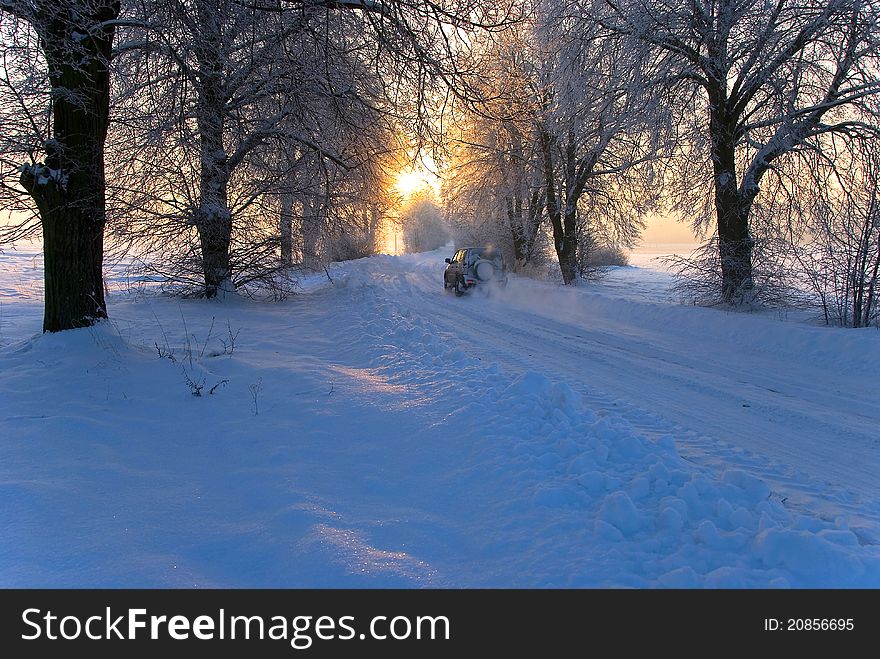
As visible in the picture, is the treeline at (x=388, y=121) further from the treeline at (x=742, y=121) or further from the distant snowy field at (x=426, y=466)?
the distant snowy field at (x=426, y=466)

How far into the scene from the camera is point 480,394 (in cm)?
529

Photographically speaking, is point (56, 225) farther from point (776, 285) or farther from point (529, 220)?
point (529, 220)

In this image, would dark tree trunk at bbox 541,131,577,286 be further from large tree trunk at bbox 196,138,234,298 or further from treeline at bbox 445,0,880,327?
large tree trunk at bbox 196,138,234,298

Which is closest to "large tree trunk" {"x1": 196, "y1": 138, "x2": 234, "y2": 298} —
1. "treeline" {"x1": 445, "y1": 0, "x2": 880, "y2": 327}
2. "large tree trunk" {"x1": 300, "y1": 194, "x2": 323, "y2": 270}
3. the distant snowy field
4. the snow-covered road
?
"large tree trunk" {"x1": 300, "y1": 194, "x2": 323, "y2": 270}

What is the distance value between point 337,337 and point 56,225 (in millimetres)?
4452

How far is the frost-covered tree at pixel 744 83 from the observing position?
9812 mm

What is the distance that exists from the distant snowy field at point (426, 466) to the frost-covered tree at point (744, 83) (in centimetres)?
521

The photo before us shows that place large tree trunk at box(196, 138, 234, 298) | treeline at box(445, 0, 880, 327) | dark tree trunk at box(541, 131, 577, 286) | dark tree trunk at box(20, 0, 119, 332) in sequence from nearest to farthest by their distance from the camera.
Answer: dark tree trunk at box(20, 0, 119, 332) < treeline at box(445, 0, 880, 327) < large tree trunk at box(196, 138, 234, 298) < dark tree trunk at box(541, 131, 577, 286)

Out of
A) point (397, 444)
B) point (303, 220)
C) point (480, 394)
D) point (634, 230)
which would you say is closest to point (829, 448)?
point (480, 394)

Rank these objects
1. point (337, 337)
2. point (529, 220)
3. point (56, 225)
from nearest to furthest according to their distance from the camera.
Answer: point (56, 225) → point (337, 337) → point (529, 220)

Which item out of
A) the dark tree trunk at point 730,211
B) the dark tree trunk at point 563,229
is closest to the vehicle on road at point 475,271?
the dark tree trunk at point 563,229

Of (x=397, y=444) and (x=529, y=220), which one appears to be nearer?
(x=397, y=444)

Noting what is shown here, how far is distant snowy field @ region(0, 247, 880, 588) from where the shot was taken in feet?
8.25

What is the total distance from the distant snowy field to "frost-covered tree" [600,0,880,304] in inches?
205
